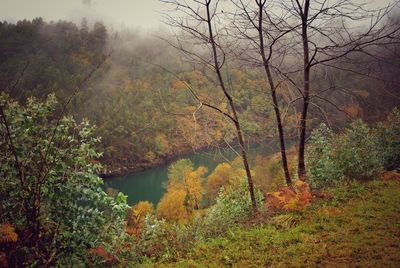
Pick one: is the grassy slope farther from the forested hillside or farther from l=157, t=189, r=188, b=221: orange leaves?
l=157, t=189, r=188, b=221: orange leaves

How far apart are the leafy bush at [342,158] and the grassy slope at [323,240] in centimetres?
268

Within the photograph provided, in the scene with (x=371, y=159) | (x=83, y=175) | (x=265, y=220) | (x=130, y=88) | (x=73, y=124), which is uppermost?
(x=130, y=88)

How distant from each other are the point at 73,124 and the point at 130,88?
17555 centimetres

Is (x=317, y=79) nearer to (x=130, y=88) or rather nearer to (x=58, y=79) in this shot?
(x=58, y=79)

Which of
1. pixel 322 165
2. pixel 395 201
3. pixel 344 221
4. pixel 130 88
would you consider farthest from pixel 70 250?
pixel 130 88

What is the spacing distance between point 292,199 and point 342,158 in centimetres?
425

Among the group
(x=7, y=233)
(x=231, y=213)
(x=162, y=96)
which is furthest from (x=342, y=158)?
(x=7, y=233)

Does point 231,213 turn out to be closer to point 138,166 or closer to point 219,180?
point 219,180

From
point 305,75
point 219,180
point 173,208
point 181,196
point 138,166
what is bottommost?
point 173,208

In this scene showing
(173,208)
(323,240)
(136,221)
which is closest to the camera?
(323,240)

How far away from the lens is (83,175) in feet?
20.3

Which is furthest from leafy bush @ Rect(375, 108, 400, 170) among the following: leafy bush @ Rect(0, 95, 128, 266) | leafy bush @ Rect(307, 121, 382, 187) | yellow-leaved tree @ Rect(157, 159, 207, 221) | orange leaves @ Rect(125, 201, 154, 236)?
yellow-leaved tree @ Rect(157, 159, 207, 221)

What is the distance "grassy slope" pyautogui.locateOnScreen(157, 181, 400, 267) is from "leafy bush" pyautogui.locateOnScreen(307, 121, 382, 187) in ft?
8.80

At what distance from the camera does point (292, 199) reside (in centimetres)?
829
